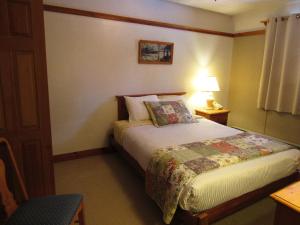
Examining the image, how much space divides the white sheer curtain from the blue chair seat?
3.67 m

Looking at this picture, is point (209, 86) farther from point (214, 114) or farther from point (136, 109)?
point (136, 109)

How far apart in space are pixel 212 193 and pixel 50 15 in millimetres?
2830

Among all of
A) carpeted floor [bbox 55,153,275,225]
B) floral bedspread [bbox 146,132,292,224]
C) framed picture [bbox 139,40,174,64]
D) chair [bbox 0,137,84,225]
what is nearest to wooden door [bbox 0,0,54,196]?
chair [bbox 0,137,84,225]

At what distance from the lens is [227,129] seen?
2.84 metres

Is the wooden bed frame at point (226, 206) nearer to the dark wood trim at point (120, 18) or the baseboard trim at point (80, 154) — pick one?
the baseboard trim at point (80, 154)

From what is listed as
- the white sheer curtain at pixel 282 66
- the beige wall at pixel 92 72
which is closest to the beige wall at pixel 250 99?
the white sheer curtain at pixel 282 66

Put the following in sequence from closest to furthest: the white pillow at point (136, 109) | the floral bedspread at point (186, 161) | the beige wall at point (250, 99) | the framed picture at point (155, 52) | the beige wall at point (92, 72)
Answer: the floral bedspread at point (186, 161) → the beige wall at point (92, 72) → the white pillow at point (136, 109) → the framed picture at point (155, 52) → the beige wall at point (250, 99)

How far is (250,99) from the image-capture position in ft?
13.9

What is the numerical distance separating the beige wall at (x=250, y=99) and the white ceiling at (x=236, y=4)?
54 centimetres

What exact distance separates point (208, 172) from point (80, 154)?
7.06ft

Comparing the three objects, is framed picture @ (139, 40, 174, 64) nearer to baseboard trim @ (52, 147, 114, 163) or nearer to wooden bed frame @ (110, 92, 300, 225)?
baseboard trim @ (52, 147, 114, 163)

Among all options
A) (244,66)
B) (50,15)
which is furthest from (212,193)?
(244,66)

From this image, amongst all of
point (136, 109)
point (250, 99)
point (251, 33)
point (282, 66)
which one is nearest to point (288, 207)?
point (136, 109)

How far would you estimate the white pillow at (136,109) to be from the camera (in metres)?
3.12
